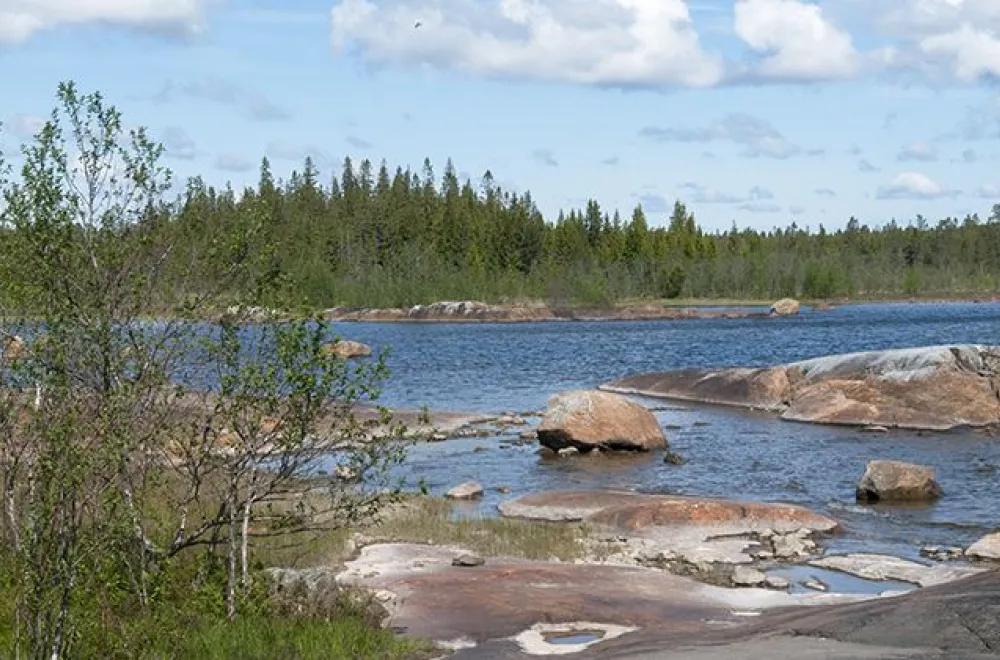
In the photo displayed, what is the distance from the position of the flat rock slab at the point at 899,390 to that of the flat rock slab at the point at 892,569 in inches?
829

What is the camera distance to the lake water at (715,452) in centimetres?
2719

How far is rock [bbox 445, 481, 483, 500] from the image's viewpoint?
1149 inches

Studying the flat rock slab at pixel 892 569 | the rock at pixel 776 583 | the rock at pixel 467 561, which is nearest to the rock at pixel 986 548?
the flat rock slab at pixel 892 569

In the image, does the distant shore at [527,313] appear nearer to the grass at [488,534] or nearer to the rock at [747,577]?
the grass at [488,534]

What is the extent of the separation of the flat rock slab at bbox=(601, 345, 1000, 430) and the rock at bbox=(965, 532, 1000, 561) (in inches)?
754

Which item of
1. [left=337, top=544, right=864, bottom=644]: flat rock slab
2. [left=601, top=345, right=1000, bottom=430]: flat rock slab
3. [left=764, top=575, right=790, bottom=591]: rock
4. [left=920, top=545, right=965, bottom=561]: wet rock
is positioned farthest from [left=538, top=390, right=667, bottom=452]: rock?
[left=764, top=575, right=790, bottom=591]: rock

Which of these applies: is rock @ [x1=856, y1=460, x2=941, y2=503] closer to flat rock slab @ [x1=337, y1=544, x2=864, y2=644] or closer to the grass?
the grass

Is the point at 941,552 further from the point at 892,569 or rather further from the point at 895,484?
the point at 895,484

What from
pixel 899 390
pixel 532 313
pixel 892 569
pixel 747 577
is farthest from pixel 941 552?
Result: pixel 532 313

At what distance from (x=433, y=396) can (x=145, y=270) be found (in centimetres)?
4182

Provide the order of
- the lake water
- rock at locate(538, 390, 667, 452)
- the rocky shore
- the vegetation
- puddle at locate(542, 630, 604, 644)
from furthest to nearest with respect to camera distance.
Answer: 1. the rocky shore
2. rock at locate(538, 390, 667, 452)
3. the lake water
4. puddle at locate(542, 630, 604, 644)
5. the vegetation

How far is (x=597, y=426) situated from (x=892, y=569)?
1651 centimetres

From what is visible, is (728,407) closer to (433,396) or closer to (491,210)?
(433,396)

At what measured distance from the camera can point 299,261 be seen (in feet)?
477
